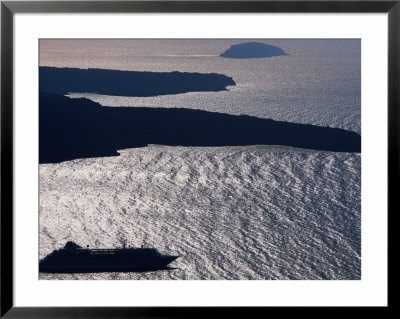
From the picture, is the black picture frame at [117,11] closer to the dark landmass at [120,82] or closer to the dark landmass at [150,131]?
the dark landmass at [120,82]

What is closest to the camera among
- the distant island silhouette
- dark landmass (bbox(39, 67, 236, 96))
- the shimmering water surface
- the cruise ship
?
the cruise ship

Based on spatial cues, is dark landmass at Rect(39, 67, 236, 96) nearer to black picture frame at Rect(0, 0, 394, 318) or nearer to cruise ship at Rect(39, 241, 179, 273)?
cruise ship at Rect(39, 241, 179, 273)

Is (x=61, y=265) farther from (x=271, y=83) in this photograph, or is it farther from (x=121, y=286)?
(x=271, y=83)

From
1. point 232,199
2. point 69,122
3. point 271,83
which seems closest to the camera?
point 69,122

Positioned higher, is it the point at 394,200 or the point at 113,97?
the point at 113,97

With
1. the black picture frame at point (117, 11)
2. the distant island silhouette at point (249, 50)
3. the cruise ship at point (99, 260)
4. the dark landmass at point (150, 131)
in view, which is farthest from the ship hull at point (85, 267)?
the distant island silhouette at point (249, 50)

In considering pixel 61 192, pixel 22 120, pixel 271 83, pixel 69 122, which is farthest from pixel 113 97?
pixel 22 120

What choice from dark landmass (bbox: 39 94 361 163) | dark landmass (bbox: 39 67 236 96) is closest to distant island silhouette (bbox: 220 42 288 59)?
dark landmass (bbox: 39 67 236 96)
